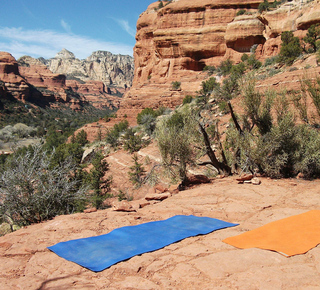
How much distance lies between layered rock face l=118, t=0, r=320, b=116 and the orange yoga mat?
3040cm

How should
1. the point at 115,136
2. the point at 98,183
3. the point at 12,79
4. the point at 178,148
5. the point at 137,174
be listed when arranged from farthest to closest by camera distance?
the point at 12,79 < the point at 115,136 < the point at 137,174 < the point at 98,183 < the point at 178,148

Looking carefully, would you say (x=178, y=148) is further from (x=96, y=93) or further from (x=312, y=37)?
(x=96, y=93)

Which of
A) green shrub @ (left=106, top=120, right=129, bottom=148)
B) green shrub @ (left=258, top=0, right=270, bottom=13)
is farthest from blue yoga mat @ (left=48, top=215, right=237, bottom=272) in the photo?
green shrub @ (left=258, top=0, right=270, bottom=13)

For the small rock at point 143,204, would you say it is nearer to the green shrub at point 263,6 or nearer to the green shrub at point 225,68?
the green shrub at point 225,68

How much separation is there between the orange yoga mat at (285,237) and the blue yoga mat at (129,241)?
2.32 ft

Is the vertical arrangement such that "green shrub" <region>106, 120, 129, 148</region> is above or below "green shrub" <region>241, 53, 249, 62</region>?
below

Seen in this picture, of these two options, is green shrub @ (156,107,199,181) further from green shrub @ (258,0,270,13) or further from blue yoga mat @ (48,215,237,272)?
→ green shrub @ (258,0,270,13)

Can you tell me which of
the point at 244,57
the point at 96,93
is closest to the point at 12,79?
the point at 96,93

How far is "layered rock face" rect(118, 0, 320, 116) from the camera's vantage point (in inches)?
1357

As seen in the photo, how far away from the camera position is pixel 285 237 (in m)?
3.89

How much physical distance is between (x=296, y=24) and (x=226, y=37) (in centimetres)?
987

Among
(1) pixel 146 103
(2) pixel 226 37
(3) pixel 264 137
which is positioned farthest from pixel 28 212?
(2) pixel 226 37

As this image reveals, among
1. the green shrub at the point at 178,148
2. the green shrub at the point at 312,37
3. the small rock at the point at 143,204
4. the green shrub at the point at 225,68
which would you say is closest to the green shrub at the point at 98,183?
the green shrub at the point at 178,148

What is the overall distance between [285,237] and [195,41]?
3847cm
